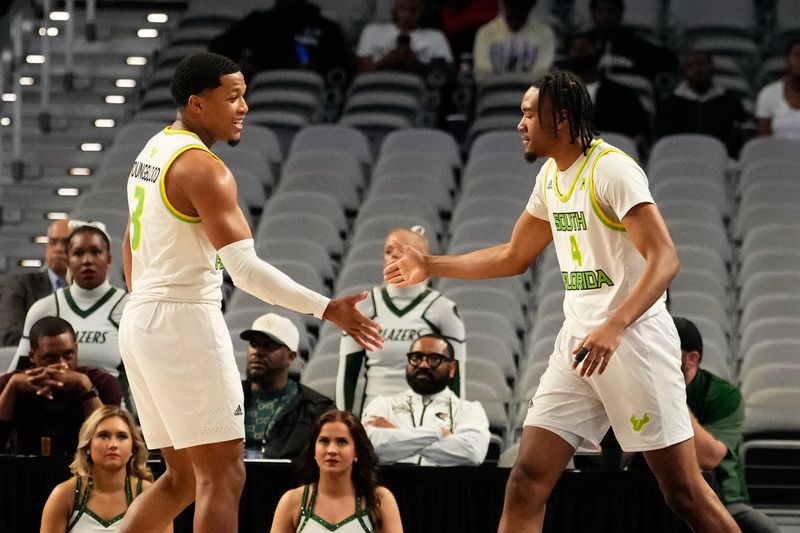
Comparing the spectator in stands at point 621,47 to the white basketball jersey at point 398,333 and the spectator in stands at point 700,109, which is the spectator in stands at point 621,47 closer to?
the spectator in stands at point 700,109

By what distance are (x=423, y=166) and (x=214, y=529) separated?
6591mm

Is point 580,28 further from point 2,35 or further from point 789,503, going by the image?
point 789,503

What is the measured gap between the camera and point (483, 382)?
28.9ft

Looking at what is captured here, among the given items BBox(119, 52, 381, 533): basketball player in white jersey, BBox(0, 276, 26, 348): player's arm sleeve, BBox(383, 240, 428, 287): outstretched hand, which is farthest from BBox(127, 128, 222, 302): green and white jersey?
BBox(0, 276, 26, 348): player's arm sleeve

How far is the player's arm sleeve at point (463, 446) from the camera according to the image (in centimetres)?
771

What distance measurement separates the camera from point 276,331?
8312mm

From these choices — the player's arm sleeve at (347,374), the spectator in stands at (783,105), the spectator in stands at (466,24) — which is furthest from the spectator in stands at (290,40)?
the player's arm sleeve at (347,374)

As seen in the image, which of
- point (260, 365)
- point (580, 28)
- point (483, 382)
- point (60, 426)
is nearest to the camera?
point (60, 426)

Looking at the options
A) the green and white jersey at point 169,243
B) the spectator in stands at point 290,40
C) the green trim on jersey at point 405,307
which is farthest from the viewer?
the spectator in stands at point 290,40

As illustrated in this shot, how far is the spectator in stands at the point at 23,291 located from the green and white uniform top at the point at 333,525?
299cm

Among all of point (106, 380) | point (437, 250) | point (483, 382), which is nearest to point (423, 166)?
point (437, 250)

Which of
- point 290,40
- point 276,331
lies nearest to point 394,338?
point 276,331

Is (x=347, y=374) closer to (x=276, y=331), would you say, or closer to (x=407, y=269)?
(x=276, y=331)

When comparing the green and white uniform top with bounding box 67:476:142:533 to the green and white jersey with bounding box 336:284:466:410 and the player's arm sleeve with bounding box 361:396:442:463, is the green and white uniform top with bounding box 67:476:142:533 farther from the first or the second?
the green and white jersey with bounding box 336:284:466:410
